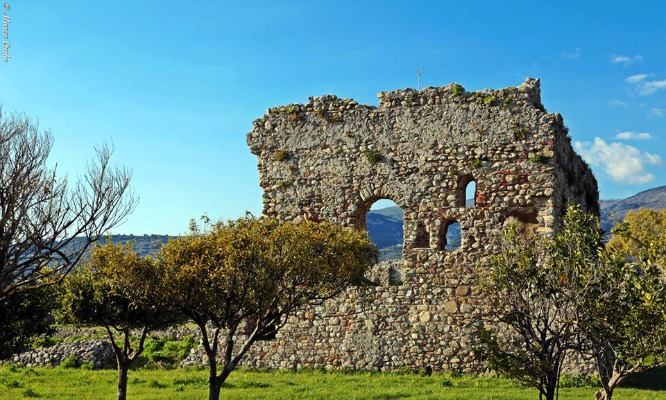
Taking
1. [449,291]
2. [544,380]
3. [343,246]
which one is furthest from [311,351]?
[544,380]

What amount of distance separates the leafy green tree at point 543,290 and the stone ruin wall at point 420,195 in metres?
6.16

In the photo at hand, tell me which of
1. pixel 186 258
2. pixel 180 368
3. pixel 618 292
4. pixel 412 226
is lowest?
pixel 180 368

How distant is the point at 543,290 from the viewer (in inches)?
445

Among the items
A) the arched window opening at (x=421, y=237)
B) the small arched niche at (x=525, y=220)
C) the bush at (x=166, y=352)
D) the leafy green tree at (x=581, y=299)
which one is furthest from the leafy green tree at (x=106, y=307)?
the small arched niche at (x=525, y=220)

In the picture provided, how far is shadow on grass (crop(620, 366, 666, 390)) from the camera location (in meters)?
17.6

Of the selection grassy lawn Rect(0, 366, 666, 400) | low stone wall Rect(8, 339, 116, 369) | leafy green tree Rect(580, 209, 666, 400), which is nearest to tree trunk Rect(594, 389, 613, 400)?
leafy green tree Rect(580, 209, 666, 400)

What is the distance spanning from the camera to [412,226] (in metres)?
19.0

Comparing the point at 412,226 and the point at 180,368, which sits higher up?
the point at 412,226

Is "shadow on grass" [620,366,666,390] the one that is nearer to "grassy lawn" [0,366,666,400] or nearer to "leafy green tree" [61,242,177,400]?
"grassy lawn" [0,366,666,400]

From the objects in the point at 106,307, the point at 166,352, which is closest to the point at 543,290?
the point at 106,307

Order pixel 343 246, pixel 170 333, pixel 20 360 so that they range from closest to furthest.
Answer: pixel 343 246 < pixel 20 360 < pixel 170 333

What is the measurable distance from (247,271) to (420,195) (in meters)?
7.93

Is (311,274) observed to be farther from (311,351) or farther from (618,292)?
(311,351)

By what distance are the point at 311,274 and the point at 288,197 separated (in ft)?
25.0
